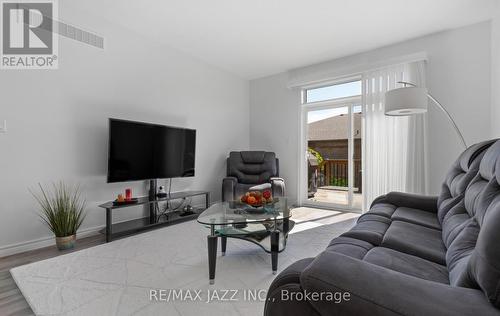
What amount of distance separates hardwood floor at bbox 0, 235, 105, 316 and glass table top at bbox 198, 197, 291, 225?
47.5 inches

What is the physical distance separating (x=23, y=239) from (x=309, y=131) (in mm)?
4261

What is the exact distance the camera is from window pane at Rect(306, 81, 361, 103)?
4.18 meters

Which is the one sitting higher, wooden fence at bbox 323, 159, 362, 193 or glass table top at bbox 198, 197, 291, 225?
wooden fence at bbox 323, 159, 362, 193

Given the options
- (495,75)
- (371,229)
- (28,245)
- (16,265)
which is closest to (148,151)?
(28,245)

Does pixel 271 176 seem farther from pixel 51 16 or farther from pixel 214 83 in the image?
pixel 51 16

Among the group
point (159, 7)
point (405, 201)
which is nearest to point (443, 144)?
point (405, 201)

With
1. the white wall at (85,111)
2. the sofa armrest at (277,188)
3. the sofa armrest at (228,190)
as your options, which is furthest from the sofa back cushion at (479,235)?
the white wall at (85,111)

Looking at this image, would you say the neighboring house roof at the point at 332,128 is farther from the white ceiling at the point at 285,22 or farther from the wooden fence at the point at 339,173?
the white ceiling at the point at 285,22

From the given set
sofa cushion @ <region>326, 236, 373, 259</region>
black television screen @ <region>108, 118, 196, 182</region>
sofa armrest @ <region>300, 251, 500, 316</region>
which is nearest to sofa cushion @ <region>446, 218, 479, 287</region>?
sofa armrest @ <region>300, 251, 500, 316</region>

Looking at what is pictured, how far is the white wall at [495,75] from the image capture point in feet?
9.01

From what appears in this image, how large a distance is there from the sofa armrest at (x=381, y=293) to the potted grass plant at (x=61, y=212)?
8.76 feet

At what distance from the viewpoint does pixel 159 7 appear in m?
2.78

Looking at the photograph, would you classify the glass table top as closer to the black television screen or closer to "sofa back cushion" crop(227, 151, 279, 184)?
the black television screen

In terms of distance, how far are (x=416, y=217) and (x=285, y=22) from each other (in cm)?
256
